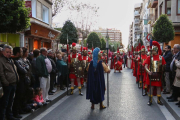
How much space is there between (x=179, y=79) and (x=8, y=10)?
5938 mm

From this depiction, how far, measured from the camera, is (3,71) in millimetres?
5426

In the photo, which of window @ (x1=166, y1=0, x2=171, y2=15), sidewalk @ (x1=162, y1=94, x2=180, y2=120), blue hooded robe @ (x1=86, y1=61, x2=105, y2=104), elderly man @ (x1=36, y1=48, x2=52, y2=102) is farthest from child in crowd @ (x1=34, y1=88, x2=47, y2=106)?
window @ (x1=166, y1=0, x2=171, y2=15)

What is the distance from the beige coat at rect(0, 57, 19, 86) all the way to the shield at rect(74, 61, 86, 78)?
4668 millimetres

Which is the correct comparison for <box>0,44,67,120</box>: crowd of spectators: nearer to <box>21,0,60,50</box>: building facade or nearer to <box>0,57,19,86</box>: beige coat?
<box>0,57,19,86</box>: beige coat

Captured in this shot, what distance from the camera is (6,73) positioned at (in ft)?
18.0

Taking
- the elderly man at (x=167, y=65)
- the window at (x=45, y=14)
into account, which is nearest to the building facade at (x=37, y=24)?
the window at (x=45, y=14)

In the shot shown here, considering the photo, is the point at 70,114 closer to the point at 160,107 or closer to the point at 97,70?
the point at 97,70

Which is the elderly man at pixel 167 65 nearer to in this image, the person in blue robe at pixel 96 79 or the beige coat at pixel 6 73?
the person in blue robe at pixel 96 79

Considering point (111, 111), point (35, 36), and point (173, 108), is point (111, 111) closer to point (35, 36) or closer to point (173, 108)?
point (173, 108)

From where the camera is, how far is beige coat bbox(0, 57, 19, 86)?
5.34 meters

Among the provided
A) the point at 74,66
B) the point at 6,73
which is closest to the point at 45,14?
the point at 74,66

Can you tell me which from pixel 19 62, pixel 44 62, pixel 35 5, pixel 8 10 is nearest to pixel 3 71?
Result: pixel 19 62

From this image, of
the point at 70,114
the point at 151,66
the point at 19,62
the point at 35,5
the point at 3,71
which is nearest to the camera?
the point at 3,71

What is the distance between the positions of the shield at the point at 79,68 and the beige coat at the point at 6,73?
184 inches
